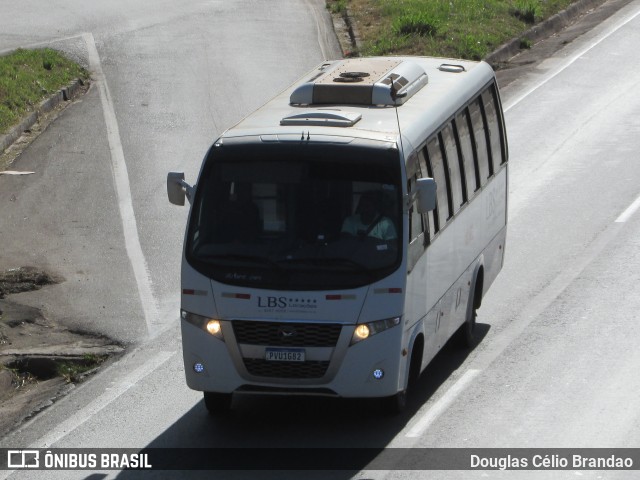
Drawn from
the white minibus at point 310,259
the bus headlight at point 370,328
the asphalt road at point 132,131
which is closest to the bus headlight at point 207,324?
the white minibus at point 310,259

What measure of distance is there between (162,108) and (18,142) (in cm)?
312

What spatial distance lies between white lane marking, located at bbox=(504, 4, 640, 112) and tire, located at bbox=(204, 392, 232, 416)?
14.3m

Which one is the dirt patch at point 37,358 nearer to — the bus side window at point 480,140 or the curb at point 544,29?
the bus side window at point 480,140

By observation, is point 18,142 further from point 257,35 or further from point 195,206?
point 195,206

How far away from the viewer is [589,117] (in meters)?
24.2

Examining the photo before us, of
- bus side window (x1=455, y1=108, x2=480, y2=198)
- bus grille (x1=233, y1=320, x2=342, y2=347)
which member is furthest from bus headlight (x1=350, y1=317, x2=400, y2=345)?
bus side window (x1=455, y1=108, x2=480, y2=198)

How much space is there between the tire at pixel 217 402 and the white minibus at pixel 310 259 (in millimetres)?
12

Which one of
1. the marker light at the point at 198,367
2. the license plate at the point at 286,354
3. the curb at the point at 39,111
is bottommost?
the curb at the point at 39,111

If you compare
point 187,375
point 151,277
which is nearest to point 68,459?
point 187,375

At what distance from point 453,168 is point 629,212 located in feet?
20.5

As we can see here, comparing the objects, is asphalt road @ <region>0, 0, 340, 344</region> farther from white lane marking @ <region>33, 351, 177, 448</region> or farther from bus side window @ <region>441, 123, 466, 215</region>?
bus side window @ <region>441, 123, 466, 215</region>

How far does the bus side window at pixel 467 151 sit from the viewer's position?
1338 centimetres

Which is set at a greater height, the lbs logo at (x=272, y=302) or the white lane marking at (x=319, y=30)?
the lbs logo at (x=272, y=302)

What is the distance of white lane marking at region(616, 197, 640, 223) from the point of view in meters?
18.1
